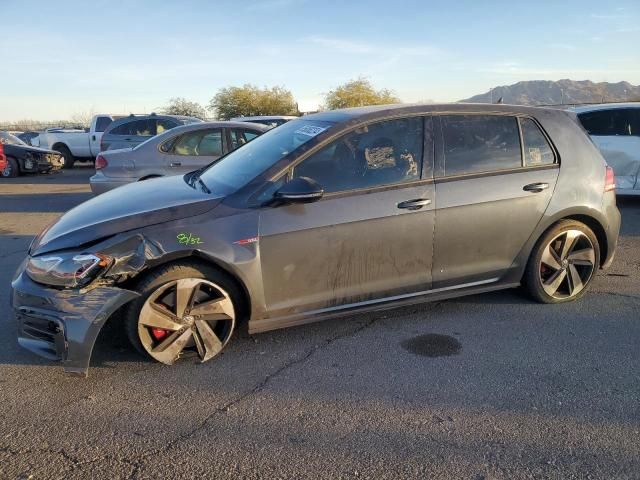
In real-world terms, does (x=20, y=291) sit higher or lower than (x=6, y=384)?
higher

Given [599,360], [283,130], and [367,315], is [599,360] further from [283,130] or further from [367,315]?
[283,130]

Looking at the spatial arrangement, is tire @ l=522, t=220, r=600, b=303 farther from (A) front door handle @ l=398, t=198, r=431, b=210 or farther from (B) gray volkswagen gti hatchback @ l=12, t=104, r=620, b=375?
(A) front door handle @ l=398, t=198, r=431, b=210

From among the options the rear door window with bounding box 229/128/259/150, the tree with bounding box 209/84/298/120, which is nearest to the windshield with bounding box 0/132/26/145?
the rear door window with bounding box 229/128/259/150

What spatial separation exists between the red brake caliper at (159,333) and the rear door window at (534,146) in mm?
2996

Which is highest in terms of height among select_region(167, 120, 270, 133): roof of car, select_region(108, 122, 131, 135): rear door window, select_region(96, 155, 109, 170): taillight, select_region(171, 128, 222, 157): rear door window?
select_region(108, 122, 131, 135): rear door window

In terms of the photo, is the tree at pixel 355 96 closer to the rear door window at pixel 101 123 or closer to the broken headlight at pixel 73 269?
the rear door window at pixel 101 123

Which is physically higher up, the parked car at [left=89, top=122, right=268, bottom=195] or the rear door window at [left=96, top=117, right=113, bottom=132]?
the rear door window at [left=96, top=117, right=113, bottom=132]

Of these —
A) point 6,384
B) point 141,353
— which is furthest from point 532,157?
point 6,384

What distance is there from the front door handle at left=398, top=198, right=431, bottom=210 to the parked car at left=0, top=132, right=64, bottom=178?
46.5ft

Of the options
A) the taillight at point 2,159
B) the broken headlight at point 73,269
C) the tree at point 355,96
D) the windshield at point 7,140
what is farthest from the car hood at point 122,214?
the tree at point 355,96

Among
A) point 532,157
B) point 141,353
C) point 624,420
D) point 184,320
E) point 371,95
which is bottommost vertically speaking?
point 624,420

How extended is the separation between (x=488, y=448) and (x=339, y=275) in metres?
1.47

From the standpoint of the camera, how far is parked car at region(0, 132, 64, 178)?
47.6 ft

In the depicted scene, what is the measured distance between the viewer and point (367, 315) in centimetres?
417
